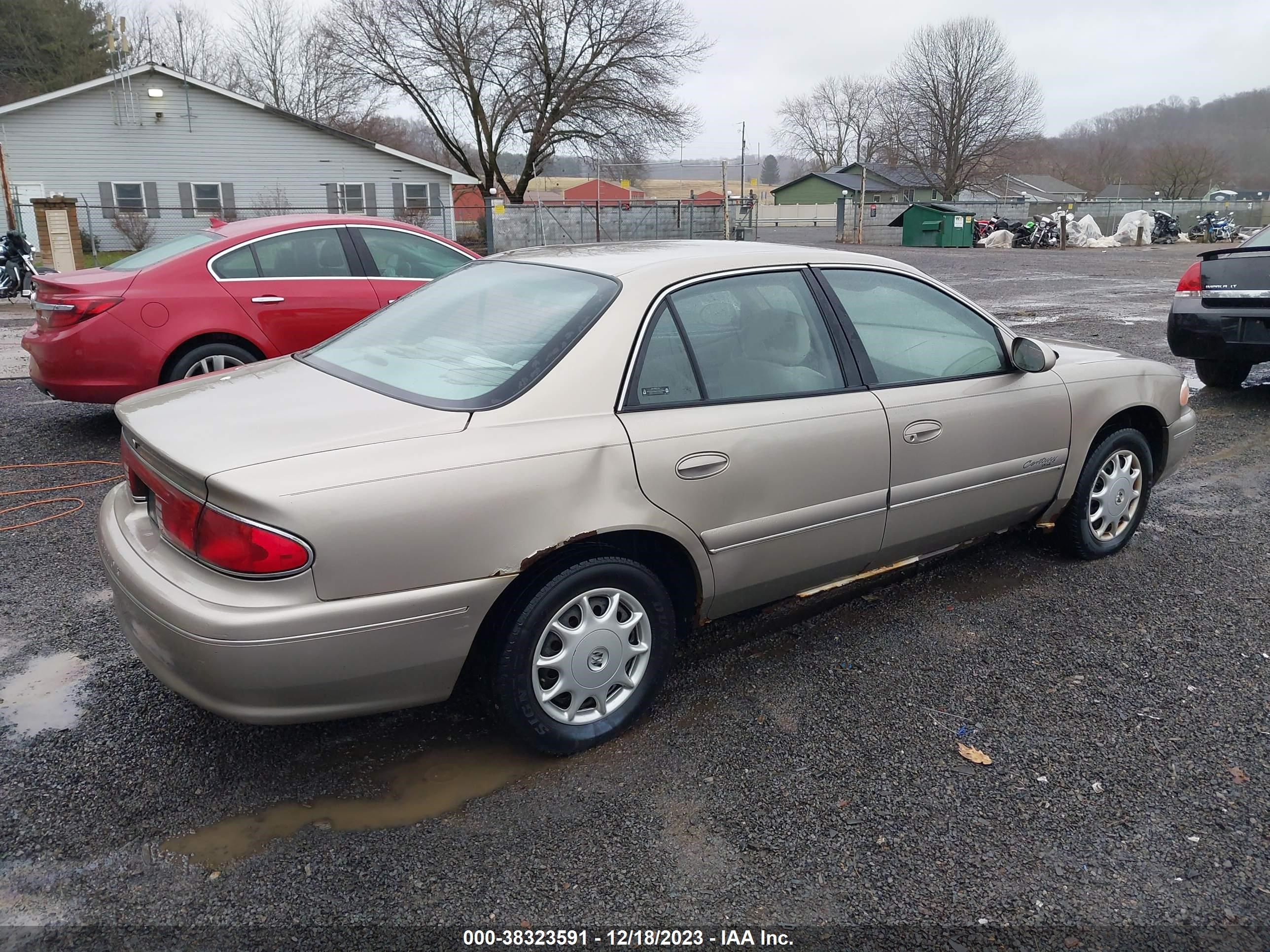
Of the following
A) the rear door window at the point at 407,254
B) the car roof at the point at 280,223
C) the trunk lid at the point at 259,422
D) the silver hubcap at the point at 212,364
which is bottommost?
the silver hubcap at the point at 212,364

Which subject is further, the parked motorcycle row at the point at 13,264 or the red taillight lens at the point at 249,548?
the parked motorcycle row at the point at 13,264

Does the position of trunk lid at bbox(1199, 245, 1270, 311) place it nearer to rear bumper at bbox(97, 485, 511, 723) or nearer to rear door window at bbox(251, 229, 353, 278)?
rear door window at bbox(251, 229, 353, 278)

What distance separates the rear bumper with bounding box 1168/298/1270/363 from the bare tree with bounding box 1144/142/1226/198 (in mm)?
66652

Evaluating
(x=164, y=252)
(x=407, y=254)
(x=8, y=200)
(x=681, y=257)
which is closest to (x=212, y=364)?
(x=164, y=252)

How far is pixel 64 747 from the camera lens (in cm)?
295

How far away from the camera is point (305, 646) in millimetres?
2391

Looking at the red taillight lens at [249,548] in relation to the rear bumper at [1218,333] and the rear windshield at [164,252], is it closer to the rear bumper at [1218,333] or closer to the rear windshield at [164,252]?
the rear windshield at [164,252]

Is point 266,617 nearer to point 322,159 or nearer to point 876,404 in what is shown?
point 876,404

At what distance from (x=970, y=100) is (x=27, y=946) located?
6604cm

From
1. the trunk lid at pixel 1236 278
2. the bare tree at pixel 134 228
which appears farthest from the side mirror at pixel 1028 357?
the bare tree at pixel 134 228

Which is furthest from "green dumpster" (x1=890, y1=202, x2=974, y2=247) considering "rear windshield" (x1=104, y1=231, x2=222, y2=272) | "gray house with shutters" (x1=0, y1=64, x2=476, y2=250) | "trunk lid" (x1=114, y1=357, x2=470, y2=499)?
"trunk lid" (x1=114, y1=357, x2=470, y2=499)

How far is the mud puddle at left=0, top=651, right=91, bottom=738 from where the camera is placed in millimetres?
3088

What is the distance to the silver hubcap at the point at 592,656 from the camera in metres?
2.83

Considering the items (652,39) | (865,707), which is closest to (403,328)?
(865,707)
